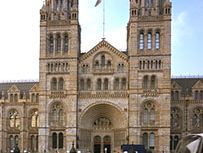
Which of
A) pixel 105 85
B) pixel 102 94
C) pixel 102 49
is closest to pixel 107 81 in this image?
pixel 105 85

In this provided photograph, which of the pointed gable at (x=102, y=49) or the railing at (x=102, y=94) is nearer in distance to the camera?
the railing at (x=102, y=94)

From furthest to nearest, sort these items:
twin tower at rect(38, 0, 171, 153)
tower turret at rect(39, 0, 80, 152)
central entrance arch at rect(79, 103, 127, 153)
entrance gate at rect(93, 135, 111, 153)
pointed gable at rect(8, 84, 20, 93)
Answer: pointed gable at rect(8, 84, 20, 93) < entrance gate at rect(93, 135, 111, 153) < central entrance arch at rect(79, 103, 127, 153) < tower turret at rect(39, 0, 80, 152) < twin tower at rect(38, 0, 171, 153)

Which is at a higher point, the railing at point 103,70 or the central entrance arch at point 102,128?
the railing at point 103,70

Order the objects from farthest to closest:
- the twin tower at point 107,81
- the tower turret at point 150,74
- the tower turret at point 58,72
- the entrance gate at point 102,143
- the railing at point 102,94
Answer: the entrance gate at point 102,143 < the tower turret at point 58,72 < the railing at point 102,94 < the twin tower at point 107,81 < the tower turret at point 150,74

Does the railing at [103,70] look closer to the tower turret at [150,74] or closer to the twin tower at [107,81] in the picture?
→ the twin tower at [107,81]

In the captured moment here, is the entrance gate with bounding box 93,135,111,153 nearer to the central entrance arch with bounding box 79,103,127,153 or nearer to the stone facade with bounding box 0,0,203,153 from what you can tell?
the central entrance arch with bounding box 79,103,127,153

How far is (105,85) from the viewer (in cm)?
6212

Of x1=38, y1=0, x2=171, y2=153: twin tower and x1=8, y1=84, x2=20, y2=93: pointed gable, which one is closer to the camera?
x1=38, y1=0, x2=171, y2=153: twin tower

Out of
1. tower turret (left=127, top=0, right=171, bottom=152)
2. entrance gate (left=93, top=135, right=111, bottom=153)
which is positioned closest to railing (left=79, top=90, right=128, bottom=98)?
tower turret (left=127, top=0, right=171, bottom=152)

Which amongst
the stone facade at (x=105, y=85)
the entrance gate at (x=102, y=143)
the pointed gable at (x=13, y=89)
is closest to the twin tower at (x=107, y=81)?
the stone facade at (x=105, y=85)

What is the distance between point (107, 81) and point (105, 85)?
0.63 metres

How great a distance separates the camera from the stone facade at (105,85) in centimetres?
6047

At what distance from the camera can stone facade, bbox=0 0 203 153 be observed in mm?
60469

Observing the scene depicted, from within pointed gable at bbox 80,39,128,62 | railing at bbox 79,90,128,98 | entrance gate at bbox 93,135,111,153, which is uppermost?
pointed gable at bbox 80,39,128,62
